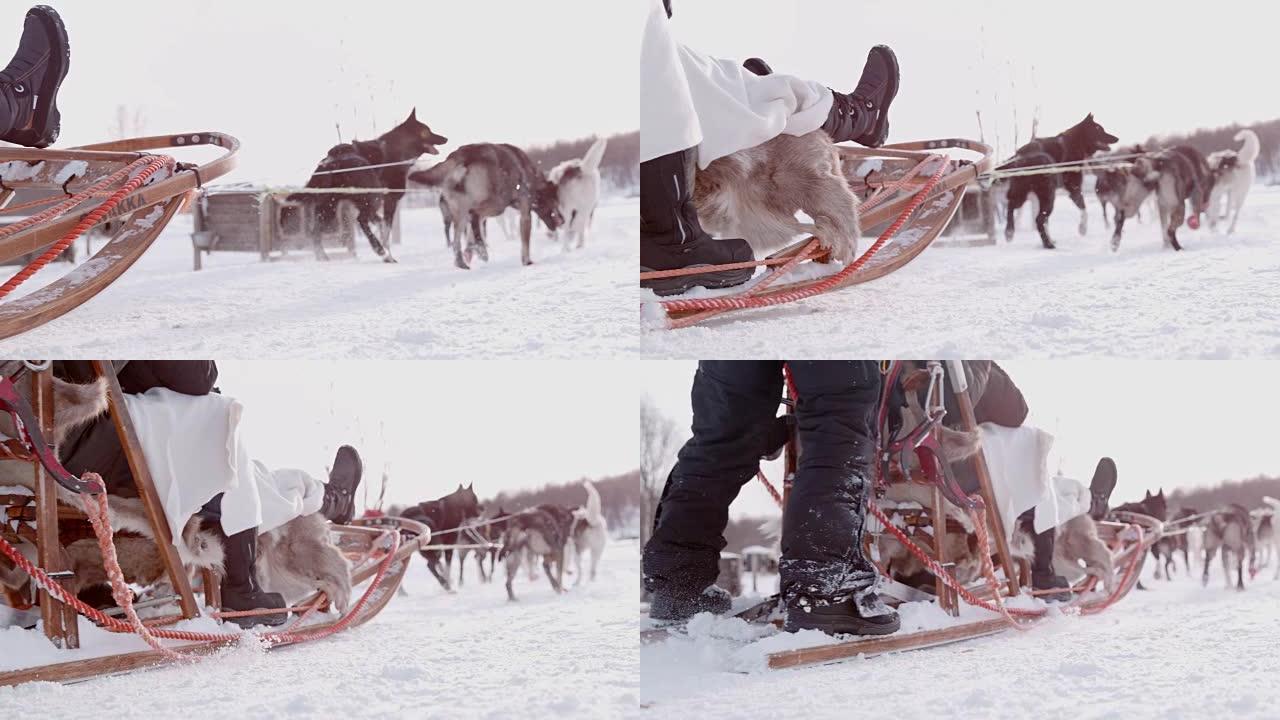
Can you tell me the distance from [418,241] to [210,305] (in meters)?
0.38

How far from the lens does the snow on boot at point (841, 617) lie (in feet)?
5.56

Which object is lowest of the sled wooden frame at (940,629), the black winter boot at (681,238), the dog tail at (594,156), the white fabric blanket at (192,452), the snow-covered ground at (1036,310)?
the sled wooden frame at (940,629)

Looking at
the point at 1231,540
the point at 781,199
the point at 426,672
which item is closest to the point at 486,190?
the point at 781,199

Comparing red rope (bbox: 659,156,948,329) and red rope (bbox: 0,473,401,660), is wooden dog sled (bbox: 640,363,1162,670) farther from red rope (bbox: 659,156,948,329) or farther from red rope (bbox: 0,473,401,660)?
red rope (bbox: 0,473,401,660)

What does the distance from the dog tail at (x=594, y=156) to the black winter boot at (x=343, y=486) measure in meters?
0.89

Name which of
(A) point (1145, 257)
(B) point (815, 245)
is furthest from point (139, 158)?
(A) point (1145, 257)

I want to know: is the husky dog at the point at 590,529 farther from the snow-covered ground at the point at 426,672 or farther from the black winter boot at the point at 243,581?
the black winter boot at the point at 243,581

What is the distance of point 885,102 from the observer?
6.18 ft

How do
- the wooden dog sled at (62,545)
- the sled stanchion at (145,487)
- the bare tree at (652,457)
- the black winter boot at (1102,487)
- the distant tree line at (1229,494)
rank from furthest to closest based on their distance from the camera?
the distant tree line at (1229,494) < the black winter boot at (1102,487) < the bare tree at (652,457) < the sled stanchion at (145,487) < the wooden dog sled at (62,545)

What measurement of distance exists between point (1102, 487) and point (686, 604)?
1.20 metres

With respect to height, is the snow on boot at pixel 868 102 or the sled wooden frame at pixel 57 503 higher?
the snow on boot at pixel 868 102

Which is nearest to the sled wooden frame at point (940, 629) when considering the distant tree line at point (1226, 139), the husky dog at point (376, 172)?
the distant tree line at point (1226, 139)

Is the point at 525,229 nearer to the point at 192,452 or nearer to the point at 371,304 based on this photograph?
the point at 371,304

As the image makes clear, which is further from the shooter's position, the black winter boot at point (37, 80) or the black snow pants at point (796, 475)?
the black winter boot at point (37, 80)
